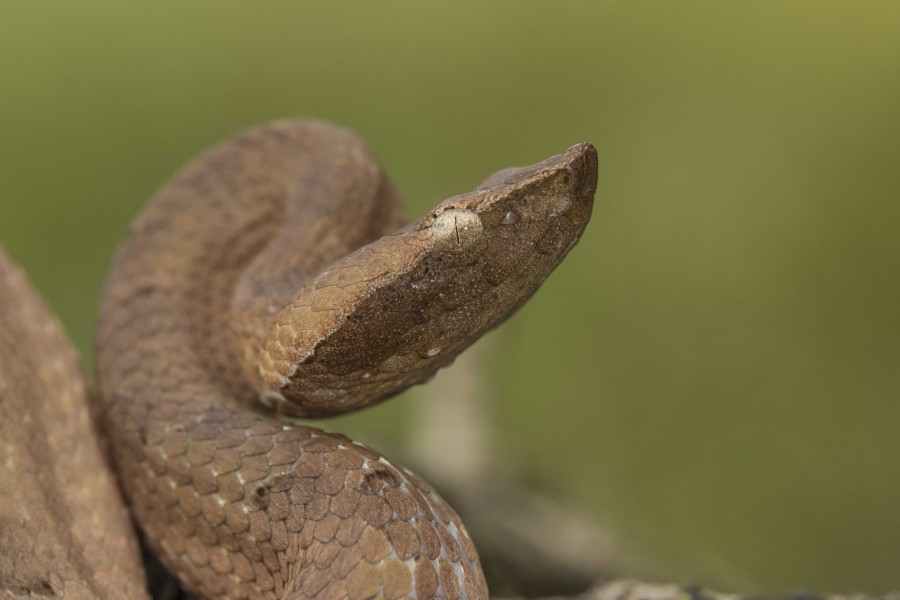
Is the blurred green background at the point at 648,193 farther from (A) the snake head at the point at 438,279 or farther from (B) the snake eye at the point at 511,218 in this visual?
(B) the snake eye at the point at 511,218

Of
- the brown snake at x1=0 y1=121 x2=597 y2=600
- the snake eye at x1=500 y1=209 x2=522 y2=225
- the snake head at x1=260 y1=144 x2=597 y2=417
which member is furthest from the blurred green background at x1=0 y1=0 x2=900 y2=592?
the snake eye at x1=500 y1=209 x2=522 y2=225

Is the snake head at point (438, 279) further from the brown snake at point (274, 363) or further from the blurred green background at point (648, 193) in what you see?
the blurred green background at point (648, 193)

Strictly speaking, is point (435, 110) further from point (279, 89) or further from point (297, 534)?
point (297, 534)

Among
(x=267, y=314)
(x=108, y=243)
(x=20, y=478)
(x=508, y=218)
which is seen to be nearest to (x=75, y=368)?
(x=20, y=478)

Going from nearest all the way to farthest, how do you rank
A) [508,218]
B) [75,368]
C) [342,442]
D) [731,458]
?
[508,218] → [342,442] → [75,368] → [731,458]

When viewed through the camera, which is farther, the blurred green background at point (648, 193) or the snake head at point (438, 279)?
the blurred green background at point (648, 193)

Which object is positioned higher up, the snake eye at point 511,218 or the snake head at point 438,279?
the snake eye at point 511,218

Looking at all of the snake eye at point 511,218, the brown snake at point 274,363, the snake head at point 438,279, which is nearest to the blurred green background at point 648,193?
the brown snake at point 274,363
